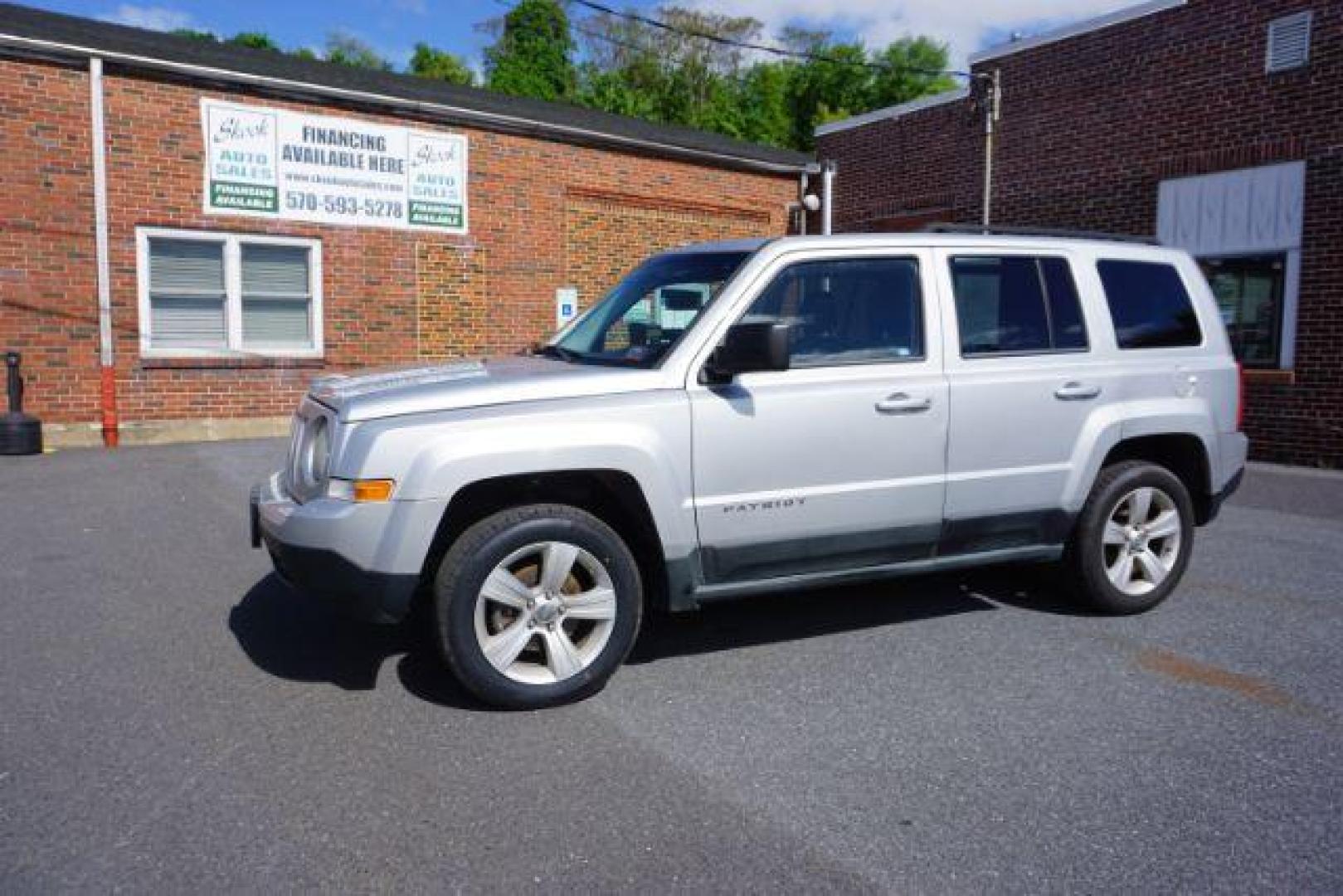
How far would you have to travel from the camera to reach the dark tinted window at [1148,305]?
5.19m

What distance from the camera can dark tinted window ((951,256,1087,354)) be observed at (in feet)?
15.7

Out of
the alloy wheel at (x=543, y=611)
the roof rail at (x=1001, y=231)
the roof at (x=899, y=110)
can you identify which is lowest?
the alloy wheel at (x=543, y=611)

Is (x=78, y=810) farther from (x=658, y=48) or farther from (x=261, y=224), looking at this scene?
(x=658, y=48)

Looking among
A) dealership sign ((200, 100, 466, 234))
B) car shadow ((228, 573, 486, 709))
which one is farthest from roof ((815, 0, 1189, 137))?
car shadow ((228, 573, 486, 709))

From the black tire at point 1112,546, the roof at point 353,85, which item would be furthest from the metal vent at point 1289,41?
the black tire at point 1112,546

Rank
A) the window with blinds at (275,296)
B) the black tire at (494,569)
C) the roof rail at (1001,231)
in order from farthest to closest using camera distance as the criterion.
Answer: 1. the window with blinds at (275,296)
2. the roof rail at (1001,231)
3. the black tire at (494,569)

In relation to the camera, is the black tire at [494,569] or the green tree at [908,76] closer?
the black tire at [494,569]

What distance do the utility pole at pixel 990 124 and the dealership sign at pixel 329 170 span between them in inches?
289

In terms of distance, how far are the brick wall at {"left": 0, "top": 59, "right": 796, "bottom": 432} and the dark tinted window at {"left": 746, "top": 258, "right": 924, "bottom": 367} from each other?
9574 mm

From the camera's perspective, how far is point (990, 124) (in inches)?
572

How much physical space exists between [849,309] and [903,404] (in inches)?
19.2

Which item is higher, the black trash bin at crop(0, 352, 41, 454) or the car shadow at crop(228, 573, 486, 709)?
the black trash bin at crop(0, 352, 41, 454)

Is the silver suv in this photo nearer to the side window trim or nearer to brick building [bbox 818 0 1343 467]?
the side window trim

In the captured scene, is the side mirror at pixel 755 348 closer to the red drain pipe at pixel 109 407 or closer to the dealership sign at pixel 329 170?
the red drain pipe at pixel 109 407
